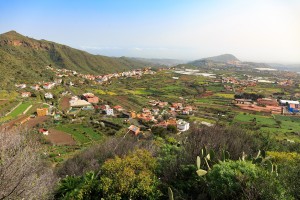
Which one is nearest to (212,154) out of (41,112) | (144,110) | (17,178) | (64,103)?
(17,178)

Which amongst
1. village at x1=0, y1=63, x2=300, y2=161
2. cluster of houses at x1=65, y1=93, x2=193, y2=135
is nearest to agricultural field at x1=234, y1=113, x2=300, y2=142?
village at x1=0, y1=63, x2=300, y2=161

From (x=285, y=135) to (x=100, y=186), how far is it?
33.0 metres

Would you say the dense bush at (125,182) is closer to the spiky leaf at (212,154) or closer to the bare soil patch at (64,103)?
the spiky leaf at (212,154)

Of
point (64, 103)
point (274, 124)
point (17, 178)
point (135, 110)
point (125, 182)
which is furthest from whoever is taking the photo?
point (135, 110)

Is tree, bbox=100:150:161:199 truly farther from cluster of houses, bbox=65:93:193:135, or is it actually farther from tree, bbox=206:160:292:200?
cluster of houses, bbox=65:93:193:135

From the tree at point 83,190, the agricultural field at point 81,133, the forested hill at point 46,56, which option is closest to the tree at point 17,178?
the tree at point 83,190

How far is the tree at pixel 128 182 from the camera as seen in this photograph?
28.5 feet

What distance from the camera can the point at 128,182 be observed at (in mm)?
8828

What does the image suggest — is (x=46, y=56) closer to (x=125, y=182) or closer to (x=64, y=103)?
(x=64, y=103)

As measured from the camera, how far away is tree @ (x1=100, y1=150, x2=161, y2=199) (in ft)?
28.5

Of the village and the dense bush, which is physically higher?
the dense bush

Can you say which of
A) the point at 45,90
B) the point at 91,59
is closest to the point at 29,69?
the point at 45,90

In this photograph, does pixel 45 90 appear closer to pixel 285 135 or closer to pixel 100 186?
pixel 285 135

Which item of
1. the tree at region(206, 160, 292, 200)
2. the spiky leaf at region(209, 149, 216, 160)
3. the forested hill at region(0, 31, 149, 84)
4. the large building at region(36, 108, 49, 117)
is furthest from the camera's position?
the forested hill at region(0, 31, 149, 84)
